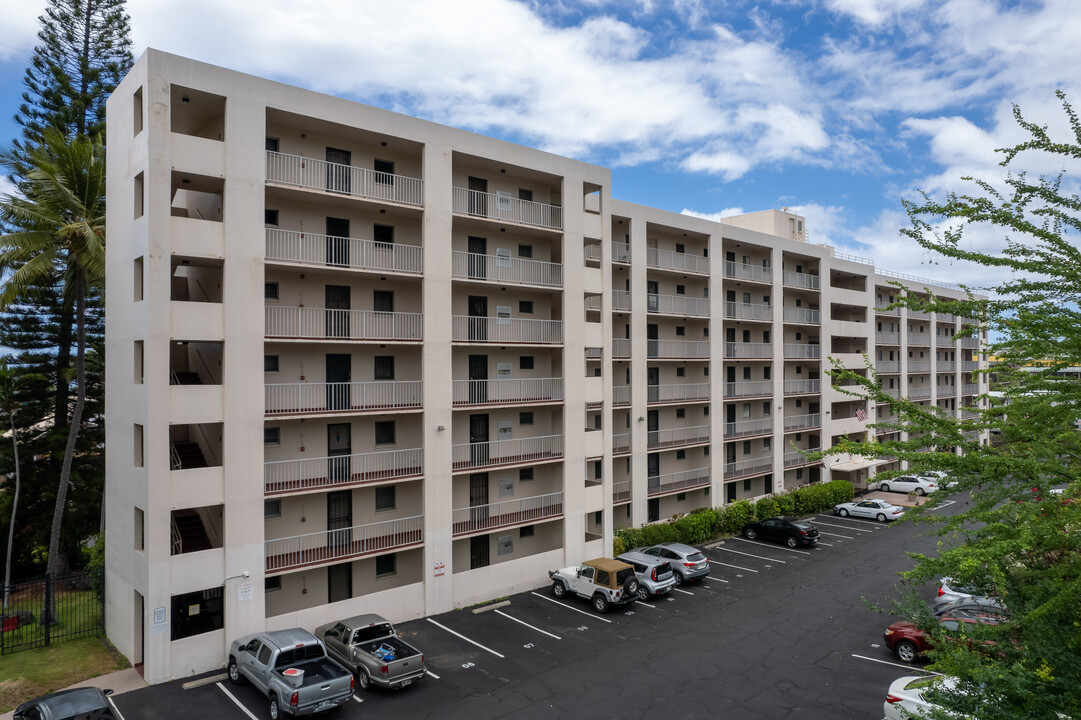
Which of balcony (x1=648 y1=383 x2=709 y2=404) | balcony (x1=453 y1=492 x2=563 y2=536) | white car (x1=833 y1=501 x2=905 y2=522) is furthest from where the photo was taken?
white car (x1=833 y1=501 x2=905 y2=522)

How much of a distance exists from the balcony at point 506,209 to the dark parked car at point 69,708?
57.6ft

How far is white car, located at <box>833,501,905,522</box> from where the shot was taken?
3731 cm

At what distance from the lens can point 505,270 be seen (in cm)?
2484

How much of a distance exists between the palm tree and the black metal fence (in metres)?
1.68

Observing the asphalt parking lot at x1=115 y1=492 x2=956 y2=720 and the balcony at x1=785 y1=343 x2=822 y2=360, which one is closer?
the asphalt parking lot at x1=115 y1=492 x2=956 y2=720

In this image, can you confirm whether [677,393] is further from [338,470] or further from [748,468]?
[338,470]

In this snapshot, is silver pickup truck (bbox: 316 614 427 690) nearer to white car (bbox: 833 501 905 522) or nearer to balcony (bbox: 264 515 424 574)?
balcony (bbox: 264 515 424 574)

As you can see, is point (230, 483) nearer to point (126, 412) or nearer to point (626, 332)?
point (126, 412)

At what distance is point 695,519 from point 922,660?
44.4 ft

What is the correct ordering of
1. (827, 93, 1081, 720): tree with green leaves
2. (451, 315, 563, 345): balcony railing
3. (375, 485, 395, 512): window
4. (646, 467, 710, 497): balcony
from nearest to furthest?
1. (827, 93, 1081, 720): tree with green leaves
2. (375, 485, 395, 512): window
3. (451, 315, 563, 345): balcony railing
4. (646, 467, 710, 497): balcony

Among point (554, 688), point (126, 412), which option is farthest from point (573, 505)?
A: point (126, 412)

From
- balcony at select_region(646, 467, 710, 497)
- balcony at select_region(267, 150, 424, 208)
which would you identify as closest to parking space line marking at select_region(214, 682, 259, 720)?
balcony at select_region(267, 150, 424, 208)

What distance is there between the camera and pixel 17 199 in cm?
2391

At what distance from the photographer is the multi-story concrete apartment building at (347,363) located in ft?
58.2
